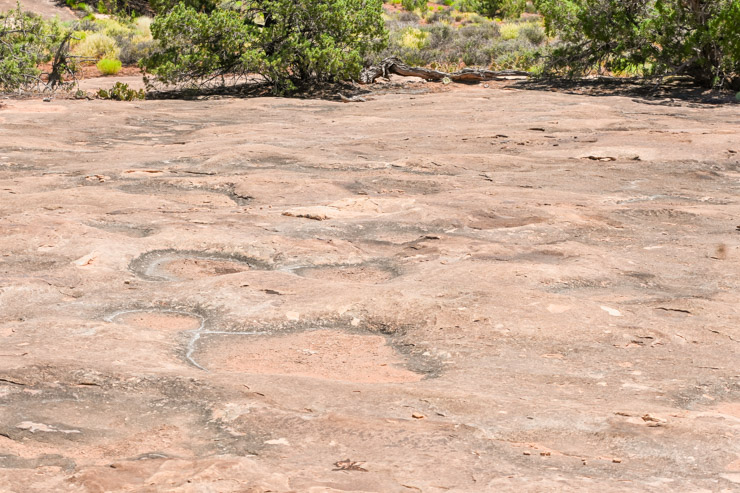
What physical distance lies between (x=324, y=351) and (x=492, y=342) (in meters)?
0.79

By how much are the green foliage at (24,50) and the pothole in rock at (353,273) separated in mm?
10290

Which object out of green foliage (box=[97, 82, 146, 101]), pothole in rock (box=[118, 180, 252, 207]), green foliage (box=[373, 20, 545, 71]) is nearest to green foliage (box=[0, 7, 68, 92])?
green foliage (box=[97, 82, 146, 101])

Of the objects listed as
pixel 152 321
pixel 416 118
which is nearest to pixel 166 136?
pixel 416 118

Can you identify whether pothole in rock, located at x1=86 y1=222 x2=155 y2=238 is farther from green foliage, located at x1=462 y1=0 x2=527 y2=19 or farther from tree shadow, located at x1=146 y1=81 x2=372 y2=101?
green foliage, located at x1=462 y1=0 x2=527 y2=19

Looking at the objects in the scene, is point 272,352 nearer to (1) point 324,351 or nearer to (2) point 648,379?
(1) point 324,351

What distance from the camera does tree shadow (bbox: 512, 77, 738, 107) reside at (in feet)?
46.4

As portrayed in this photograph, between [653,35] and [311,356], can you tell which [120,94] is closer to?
[653,35]

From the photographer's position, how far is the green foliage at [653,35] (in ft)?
47.5

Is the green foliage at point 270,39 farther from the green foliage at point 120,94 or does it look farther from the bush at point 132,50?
the bush at point 132,50

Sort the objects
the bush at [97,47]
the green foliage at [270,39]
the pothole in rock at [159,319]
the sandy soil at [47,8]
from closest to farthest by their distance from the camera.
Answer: the pothole in rock at [159,319]
the green foliage at [270,39]
the bush at [97,47]
the sandy soil at [47,8]

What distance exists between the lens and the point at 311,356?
4.28 meters

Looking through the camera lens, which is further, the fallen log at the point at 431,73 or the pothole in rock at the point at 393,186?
the fallen log at the point at 431,73

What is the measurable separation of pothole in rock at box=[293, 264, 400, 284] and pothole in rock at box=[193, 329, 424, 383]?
1.02m

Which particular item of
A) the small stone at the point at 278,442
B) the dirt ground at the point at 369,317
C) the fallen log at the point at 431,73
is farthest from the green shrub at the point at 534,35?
the small stone at the point at 278,442
